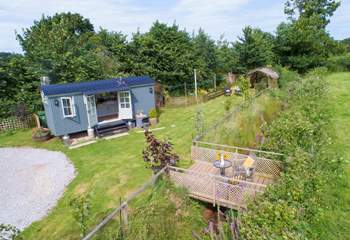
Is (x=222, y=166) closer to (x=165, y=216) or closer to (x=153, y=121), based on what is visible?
(x=165, y=216)

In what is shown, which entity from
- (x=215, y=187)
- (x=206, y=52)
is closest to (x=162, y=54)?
(x=206, y=52)

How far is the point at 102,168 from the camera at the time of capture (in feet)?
Result: 26.9

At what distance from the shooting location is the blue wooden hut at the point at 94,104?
11.0 m

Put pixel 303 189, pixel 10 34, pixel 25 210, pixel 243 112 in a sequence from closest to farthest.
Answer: pixel 303 189
pixel 25 210
pixel 243 112
pixel 10 34

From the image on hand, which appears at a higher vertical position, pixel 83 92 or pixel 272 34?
pixel 272 34

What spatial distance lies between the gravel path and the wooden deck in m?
3.72

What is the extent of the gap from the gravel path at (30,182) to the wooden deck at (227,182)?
3.72 meters

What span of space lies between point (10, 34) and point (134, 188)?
67.3 feet

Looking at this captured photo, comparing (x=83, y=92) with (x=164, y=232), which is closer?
(x=164, y=232)

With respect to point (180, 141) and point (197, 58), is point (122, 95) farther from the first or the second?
point (197, 58)

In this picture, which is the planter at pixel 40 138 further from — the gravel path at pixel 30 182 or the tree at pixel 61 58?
the tree at pixel 61 58

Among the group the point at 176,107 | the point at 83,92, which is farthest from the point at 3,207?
the point at 176,107

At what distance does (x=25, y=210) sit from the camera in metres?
6.21

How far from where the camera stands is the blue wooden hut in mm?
11038
